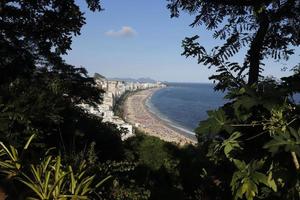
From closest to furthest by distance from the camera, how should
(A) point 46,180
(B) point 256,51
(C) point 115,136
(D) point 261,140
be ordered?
1. (D) point 261,140
2. (A) point 46,180
3. (B) point 256,51
4. (C) point 115,136

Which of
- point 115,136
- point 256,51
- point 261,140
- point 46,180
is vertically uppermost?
point 256,51

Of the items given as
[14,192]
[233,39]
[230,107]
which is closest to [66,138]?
[233,39]

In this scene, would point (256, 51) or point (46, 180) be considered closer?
point (46, 180)

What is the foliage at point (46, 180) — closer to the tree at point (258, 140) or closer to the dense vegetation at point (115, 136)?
the dense vegetation at point (115, 136)

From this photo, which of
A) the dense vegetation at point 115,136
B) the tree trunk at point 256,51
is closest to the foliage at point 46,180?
the dense vegetation at point 115,136

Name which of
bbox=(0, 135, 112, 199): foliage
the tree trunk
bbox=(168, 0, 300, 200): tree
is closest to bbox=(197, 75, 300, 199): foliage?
bbox=(168, 0, 300, 200): tree

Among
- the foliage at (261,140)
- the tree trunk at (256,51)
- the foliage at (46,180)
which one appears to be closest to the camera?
the foliage at (261,140)

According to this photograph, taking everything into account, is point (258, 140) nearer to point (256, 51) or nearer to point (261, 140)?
point (261, 140)

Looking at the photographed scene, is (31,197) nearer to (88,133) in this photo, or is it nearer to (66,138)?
(66,138)

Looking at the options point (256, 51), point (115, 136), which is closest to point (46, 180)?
point (256, 51)
